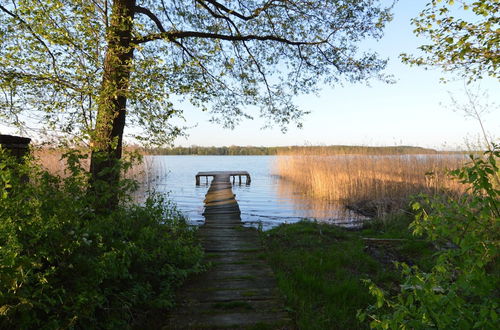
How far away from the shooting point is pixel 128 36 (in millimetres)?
5391

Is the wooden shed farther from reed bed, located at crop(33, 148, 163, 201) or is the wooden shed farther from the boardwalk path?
the boardwalk path

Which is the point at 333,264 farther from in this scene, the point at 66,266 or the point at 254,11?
the point at 254,11

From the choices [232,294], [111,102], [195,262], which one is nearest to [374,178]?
[195,262]

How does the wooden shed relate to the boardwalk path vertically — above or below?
above

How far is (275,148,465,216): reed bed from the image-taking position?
34.6 feet

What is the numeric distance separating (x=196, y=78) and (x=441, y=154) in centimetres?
966

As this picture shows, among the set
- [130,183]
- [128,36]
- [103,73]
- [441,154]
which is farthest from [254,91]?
[441,154]

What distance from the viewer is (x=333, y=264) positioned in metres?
4.89

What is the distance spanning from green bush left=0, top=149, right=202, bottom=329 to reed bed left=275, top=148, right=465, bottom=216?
8.28 meters

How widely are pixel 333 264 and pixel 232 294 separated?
2.07 meters

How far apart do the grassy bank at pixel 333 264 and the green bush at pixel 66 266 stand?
1476mm

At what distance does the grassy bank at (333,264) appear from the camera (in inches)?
137

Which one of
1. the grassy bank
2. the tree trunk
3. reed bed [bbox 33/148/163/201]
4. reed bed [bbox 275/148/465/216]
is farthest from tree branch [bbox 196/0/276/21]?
reed bed [bbox 275/148/465/216]

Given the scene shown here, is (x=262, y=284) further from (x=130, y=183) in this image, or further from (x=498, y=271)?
(x=498, y=271)
